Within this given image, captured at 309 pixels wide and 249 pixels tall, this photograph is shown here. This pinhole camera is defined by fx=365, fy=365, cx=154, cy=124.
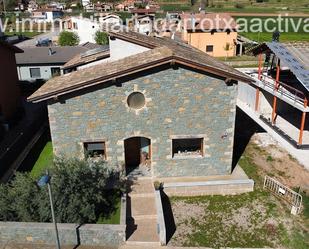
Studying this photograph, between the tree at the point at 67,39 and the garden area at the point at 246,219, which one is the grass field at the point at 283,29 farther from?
the garden area at the point at 246,219

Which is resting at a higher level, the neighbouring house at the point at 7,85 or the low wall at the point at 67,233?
the neighbouring house at the point at 7,85

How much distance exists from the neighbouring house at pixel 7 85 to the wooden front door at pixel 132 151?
1059cm

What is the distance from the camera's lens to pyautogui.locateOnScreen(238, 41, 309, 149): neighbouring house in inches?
834

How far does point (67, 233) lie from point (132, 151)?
6.26 m

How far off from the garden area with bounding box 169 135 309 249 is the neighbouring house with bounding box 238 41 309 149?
14.3 feet

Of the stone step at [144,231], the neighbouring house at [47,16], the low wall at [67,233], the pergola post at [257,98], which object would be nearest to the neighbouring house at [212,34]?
the pergola post at [257,98]

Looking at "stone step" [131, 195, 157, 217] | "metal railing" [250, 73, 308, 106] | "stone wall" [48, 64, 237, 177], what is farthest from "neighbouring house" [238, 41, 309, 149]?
"stone step" [131, 195, 157, 217]

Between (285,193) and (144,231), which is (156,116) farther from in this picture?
(285,193)

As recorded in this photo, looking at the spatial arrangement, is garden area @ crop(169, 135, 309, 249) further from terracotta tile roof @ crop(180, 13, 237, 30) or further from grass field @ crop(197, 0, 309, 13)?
grass field @ crop(197, 0, 309, 13)

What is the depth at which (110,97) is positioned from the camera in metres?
17.0

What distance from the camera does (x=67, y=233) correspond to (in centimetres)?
1414

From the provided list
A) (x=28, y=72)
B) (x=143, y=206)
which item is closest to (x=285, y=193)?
(x=143, y=206)

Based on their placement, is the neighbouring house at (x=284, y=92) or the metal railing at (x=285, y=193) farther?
the neighbouring house at (x=284, y=92)

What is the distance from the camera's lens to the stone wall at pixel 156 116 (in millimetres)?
16953
